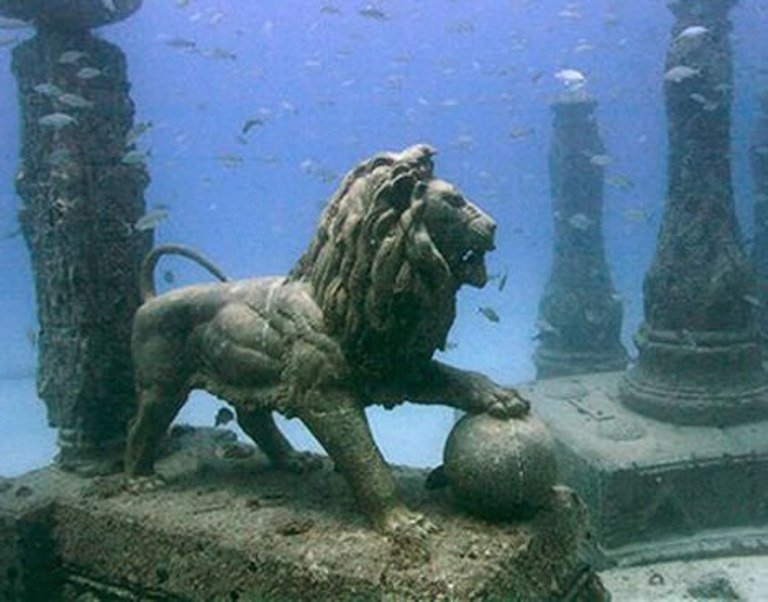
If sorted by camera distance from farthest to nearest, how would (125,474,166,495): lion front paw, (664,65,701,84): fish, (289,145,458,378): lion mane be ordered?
(664,65,701,84): fish < (125,474,166,495): lion front paw < (289,145,458,378): lion mane

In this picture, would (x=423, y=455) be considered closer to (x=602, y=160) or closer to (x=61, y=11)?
(x=602, y=160)

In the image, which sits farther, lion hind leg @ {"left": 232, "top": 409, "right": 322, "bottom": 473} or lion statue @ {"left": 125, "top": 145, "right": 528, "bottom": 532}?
lion hind leg @ {"left": 232, "top": 409, "right": 322, "bottom": 473}

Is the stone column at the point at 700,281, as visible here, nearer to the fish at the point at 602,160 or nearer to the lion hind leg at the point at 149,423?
the fish at the point at 602,160

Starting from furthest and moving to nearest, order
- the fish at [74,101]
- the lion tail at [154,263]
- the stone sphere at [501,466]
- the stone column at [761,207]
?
the stone column at [761,207]
the fish at [74,101]
the lion tail at [154,263]
the stone sphere at [501,466]

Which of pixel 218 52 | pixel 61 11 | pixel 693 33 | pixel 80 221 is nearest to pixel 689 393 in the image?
pixel 693 33

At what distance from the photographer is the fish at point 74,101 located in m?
6.47

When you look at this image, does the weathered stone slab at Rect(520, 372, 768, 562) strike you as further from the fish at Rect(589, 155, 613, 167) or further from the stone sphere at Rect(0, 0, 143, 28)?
the stone sphere at Rect(0, 0, 143, 28)

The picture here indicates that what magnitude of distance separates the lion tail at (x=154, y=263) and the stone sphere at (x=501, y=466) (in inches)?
102

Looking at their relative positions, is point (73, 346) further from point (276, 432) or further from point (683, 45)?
point (683, 45)

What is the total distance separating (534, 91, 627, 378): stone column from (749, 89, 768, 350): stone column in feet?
8.81

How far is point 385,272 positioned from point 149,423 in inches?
96.5

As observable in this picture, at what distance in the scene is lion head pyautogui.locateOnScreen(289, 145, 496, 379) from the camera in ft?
14.9

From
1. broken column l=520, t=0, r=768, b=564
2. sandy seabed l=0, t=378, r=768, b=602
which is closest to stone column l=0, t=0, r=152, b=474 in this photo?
broken column l=520, t=0, r=768, b=564

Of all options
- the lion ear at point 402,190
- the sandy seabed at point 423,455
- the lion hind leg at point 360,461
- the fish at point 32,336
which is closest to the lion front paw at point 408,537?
the lion hind leg at point 360,461
